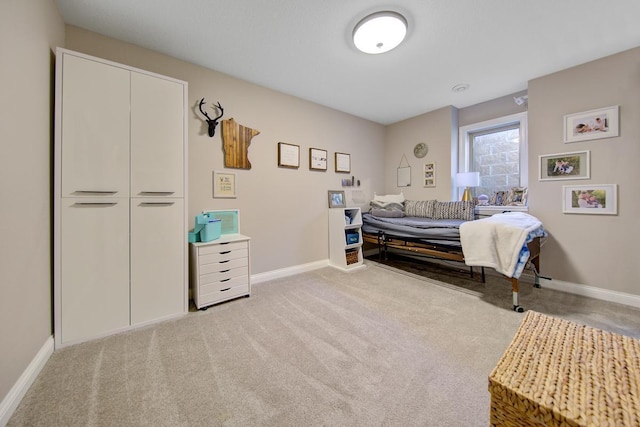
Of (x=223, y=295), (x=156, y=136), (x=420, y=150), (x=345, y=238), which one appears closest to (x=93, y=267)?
(x=223, y=295)

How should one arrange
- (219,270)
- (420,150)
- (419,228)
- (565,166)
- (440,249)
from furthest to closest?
(420,150), (419,228), (440,249), (565,166), (219,270)

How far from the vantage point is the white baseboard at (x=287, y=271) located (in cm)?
284

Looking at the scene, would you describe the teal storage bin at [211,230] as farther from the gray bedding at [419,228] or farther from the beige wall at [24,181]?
the gray bedding at [419,228]

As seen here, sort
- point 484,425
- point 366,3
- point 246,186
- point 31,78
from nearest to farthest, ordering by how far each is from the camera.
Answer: point 484,425
point 31,78
point 366,3
point 246,186

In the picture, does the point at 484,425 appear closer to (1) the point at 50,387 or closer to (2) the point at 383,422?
(2) the point at 383,422

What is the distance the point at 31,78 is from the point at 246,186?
5.61ft

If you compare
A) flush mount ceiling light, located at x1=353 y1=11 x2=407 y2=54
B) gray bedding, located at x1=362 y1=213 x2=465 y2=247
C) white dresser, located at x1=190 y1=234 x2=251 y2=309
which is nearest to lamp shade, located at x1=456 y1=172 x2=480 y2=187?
gray bedding, located at x1=362 y1=213 x2=465 y2=247

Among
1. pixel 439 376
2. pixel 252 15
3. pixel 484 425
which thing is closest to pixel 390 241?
pixel 439 376

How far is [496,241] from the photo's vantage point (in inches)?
84.2

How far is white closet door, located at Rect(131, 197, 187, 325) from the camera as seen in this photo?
1.84 m

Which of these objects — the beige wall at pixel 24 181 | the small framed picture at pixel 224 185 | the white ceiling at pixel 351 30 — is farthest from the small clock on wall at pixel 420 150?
the beige wall at pixel 24 181

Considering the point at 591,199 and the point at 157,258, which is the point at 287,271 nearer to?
the point at 157,258

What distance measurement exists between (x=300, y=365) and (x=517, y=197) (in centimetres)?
335

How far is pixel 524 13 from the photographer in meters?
1.75
